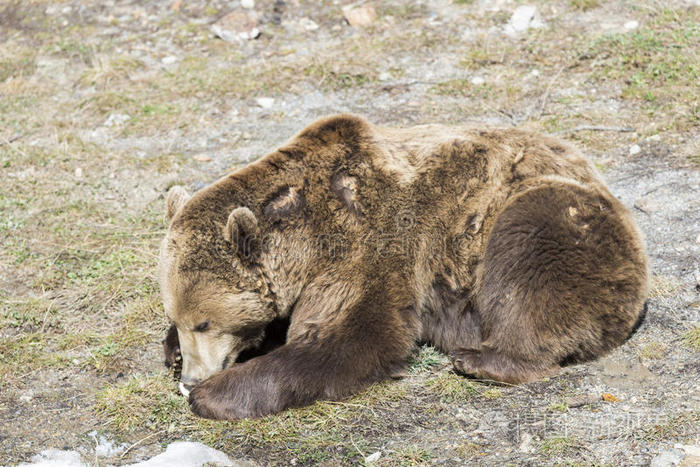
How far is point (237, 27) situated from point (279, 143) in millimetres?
2869

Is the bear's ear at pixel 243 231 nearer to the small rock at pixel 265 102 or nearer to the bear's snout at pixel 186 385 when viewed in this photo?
the bear's snout at pixel 186 385

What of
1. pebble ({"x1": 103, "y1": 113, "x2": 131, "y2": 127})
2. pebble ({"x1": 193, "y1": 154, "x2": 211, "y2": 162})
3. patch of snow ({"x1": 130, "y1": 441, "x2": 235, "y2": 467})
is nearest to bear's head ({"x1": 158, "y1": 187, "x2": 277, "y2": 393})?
patch of snow ({"x1": 130, "y1": 441, "x2": 235, "y2": 467})

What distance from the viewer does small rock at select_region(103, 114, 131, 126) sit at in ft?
25.7

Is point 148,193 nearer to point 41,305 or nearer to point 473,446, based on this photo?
point 41,305

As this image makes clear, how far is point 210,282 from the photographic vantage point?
3.99 metres

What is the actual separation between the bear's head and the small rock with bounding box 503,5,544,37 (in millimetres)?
5568

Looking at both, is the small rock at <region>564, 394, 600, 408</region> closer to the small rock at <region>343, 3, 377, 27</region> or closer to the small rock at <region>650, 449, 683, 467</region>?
the small rock at <region>650, 449, 683, 467</region>

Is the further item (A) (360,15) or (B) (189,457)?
(A) (360,15)

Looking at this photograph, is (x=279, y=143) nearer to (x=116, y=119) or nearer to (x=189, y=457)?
(x=116, y=119)

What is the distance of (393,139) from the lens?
4484 millimetres

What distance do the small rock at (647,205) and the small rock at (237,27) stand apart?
534cm

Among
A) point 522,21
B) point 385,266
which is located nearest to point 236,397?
point 385,266

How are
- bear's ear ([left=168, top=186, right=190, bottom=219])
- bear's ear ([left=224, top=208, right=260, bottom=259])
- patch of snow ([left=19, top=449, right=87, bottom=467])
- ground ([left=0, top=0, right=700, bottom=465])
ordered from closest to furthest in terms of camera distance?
patch of snow ([left=19, top=449, right=87, bottom=467])
ground ([left=0, top=0, right=700, bottom=465])
bear's ear ([left=224, top=208, right=260, bottom=259])
bear's ear ([left=168, top=186, right=190, bottom=219])

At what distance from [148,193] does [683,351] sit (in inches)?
178
